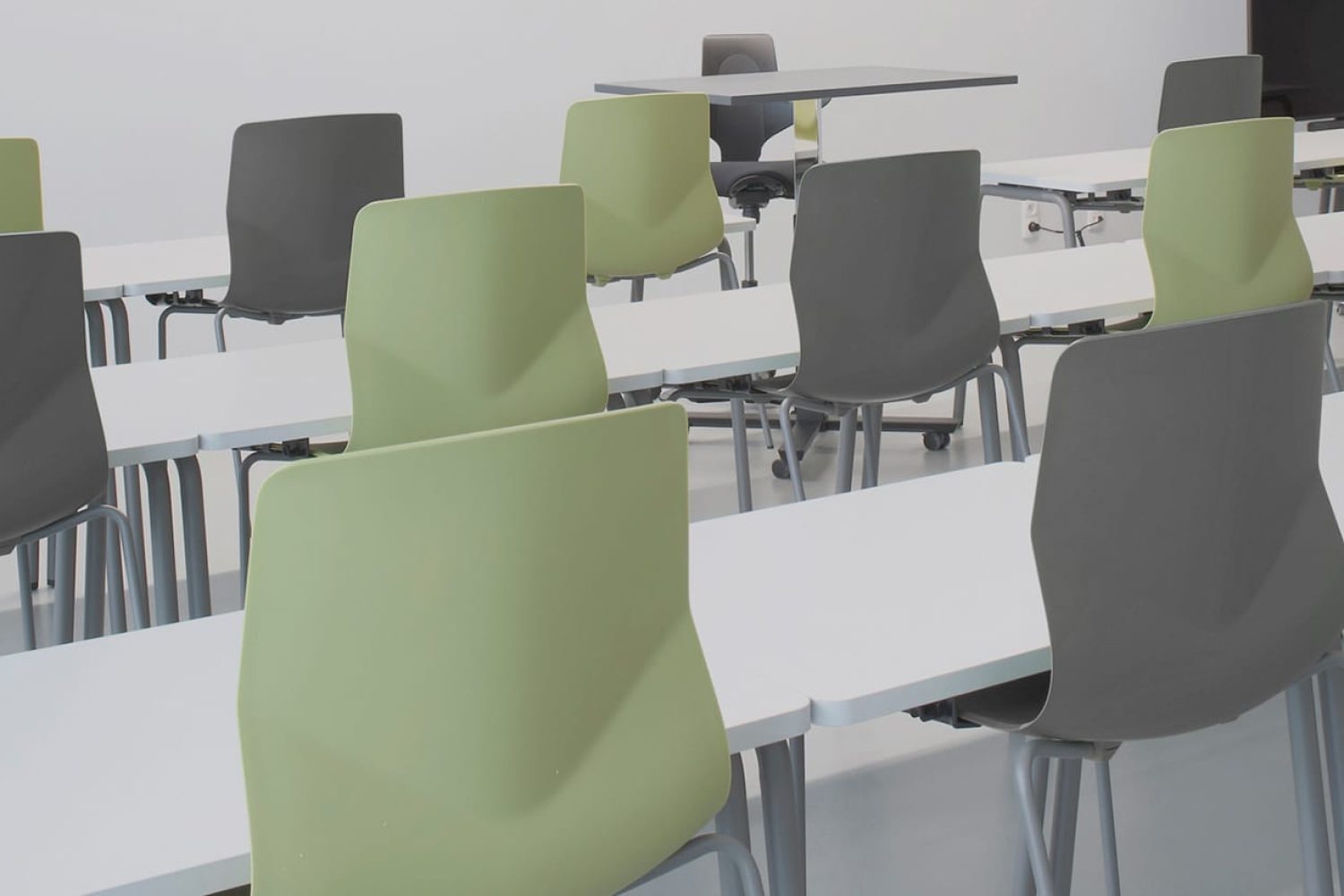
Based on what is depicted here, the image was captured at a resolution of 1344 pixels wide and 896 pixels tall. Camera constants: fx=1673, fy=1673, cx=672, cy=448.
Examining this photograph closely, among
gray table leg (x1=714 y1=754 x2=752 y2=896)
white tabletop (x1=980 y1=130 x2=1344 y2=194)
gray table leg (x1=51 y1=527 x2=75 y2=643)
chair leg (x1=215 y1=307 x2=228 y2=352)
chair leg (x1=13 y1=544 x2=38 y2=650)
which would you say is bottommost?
chair leg (x1=13 y1=544 x2=38 y2=650)

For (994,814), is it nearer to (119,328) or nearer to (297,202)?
(297,202)

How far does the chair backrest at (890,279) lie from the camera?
119 inches

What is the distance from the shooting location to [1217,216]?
10.3ft

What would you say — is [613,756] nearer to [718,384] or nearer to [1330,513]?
[1330,513]

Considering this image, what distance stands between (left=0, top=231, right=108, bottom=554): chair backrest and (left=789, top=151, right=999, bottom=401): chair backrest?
1.25 meters

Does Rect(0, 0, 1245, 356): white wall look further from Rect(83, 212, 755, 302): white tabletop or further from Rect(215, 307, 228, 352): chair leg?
Rect(215, 307, 228, 352): chair leg

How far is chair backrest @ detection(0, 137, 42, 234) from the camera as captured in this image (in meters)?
3.47

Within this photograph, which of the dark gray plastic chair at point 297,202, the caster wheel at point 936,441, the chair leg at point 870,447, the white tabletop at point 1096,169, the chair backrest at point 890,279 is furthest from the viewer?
the caster wheel at point 936,441

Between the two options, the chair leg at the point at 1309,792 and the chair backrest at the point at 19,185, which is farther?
the chair backrest at the point at 19,185

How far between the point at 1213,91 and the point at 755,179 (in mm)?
1508

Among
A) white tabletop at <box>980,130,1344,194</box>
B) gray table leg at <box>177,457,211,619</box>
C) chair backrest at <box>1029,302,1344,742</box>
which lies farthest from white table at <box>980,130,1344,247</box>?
chair backrest at <box>1029,302,1344,742</box>

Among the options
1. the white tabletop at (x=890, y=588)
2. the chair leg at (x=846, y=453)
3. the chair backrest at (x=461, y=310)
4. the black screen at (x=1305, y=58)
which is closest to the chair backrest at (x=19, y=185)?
the chair backrest at (x=461, y=310)

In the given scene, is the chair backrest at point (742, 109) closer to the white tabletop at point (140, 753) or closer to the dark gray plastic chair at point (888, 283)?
the dark gray plastic chair at point (888, 283)

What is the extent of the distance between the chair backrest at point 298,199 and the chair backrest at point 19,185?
0.47 m
